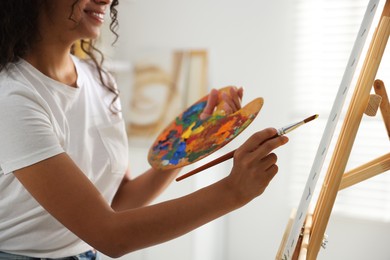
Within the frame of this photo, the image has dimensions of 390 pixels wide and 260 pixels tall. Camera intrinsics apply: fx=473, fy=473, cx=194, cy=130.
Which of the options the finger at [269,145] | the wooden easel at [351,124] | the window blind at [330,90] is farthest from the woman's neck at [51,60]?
the window blind at [330,90]

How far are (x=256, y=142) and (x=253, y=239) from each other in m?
2.09

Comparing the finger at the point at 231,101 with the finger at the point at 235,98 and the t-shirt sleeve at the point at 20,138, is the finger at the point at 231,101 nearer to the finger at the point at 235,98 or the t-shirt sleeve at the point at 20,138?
the finger at the point at 235,98

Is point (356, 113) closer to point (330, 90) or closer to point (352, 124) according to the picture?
point (352, 124)

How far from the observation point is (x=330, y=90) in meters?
2.60

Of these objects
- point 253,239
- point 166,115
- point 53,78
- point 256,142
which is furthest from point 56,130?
point 253,239

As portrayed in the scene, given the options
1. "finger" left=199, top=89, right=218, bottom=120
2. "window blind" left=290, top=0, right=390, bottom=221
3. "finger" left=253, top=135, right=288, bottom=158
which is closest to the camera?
"finger" left=253, top=135, right=288, bottom=158

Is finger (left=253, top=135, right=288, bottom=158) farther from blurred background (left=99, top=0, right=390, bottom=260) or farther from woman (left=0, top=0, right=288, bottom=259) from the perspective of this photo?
blurred background (left=99, top=0, right=390, bottom=260)

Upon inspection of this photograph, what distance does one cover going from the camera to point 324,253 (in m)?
2.67

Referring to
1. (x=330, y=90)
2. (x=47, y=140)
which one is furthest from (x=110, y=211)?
(x=330, y=90)

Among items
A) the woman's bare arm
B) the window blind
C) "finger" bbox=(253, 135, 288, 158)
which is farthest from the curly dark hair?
the window blind

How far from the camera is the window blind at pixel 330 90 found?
2.49m

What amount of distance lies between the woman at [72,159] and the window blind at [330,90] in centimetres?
147

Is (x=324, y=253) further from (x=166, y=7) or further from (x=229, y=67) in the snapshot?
(x=166, y=7)

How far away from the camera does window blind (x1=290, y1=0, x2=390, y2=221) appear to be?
249cm
